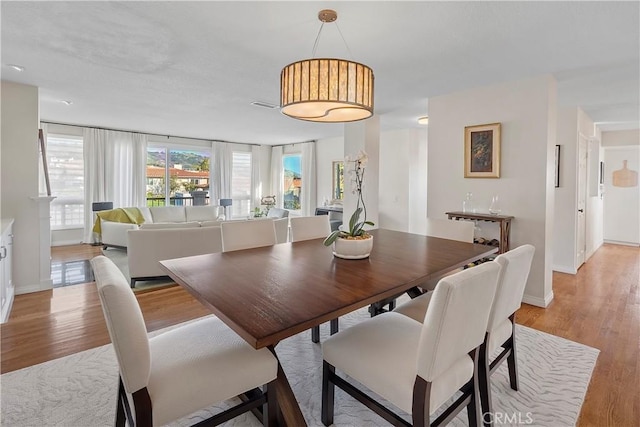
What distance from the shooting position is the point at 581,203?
479 cm

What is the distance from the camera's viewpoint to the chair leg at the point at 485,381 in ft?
5.17

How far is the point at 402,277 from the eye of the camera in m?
1.62

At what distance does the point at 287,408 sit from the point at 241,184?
806 cm

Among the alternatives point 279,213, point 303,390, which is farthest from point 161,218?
point 303,390

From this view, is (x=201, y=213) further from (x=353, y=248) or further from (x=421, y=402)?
(x=421, y=402)

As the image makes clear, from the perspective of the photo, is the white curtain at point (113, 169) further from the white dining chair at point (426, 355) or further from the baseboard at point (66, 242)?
the white dining chair at point (426, 355)

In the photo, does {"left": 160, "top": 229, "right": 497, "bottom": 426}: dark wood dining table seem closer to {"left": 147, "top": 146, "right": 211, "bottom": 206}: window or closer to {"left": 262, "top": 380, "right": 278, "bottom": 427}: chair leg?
{"left": 262, "top": 380, "right": 278, "bottom": 427}: chair leg

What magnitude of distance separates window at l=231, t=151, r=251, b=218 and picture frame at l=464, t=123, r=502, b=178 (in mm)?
6482

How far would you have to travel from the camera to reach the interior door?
15.0 feet

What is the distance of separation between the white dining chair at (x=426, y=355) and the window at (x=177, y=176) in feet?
23.5

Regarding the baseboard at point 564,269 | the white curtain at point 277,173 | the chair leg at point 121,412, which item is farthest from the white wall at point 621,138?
the chair leg at point 121,412

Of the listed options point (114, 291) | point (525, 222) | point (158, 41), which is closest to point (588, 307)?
point (525, 222)

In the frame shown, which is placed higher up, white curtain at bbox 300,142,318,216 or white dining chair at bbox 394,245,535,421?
white curtain at bbox 300,142,318,216

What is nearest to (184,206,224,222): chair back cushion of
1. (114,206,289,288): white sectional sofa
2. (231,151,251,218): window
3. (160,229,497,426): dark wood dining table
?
(231,151,251,218): window
